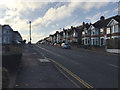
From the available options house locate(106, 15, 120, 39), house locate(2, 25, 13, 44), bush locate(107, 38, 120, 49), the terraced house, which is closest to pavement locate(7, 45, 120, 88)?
bush locate(107, 38, 120, 49)

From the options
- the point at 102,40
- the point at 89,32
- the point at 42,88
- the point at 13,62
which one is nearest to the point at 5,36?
the point at 89,32

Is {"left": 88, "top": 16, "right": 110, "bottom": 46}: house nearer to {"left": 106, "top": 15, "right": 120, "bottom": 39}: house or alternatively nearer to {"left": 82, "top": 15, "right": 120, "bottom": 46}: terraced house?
{"left": 82, "top": 15, "right": 120, "bottom": 46}: terraced house

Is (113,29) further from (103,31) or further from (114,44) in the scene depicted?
(114,44)

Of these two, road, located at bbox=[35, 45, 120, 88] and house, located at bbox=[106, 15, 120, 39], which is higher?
house, located at bbox=[106, 15, 120, 39]

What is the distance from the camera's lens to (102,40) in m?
34.8

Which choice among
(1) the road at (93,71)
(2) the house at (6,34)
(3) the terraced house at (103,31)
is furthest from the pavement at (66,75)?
(2) the house at (6,34)

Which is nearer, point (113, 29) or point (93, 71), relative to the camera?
point (93, 71)

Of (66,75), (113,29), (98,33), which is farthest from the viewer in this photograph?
(98,33)

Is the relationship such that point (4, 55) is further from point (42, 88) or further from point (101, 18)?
point (101, 18)

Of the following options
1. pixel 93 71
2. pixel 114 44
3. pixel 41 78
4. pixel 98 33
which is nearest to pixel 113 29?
pixel 114 44

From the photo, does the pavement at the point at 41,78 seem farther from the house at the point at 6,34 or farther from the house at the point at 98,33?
the house at the point at 6,34

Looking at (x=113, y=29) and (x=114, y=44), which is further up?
(x=113, y=29)

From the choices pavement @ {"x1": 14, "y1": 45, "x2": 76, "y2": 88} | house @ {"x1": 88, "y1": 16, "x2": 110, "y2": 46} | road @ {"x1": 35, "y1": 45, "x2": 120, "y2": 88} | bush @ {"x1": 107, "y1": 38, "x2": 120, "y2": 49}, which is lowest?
road @ {"x1": 35, "y1": 45, "x2": 120, "y2": 88}

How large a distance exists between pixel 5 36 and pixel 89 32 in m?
34.2
